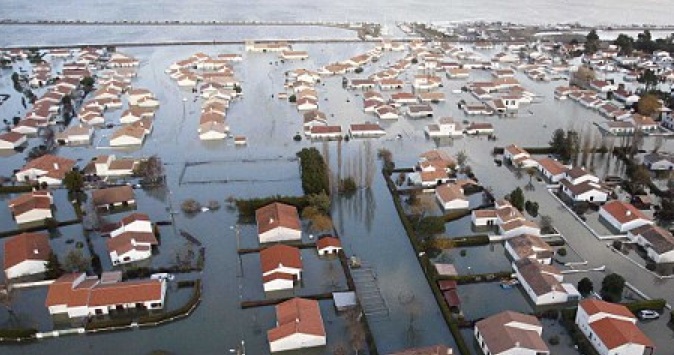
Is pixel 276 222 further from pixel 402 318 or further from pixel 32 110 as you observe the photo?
pixel 32 110

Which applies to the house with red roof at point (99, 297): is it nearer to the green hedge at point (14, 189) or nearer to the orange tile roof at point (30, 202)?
the orange tile roof at point (30, 202)

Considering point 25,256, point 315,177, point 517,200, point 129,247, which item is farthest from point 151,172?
point 517,200

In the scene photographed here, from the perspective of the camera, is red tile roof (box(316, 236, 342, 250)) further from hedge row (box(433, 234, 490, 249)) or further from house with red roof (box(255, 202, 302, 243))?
hedge row (box(433, 234, 490, 249))

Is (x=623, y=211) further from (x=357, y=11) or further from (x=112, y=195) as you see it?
(x=357, y=11)

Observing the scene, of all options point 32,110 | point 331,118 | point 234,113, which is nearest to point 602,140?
point 331,118

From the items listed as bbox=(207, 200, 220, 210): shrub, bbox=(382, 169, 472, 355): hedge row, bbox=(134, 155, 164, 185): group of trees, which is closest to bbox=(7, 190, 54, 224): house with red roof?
bbox=(134, 155, 164, 185): group of trees
